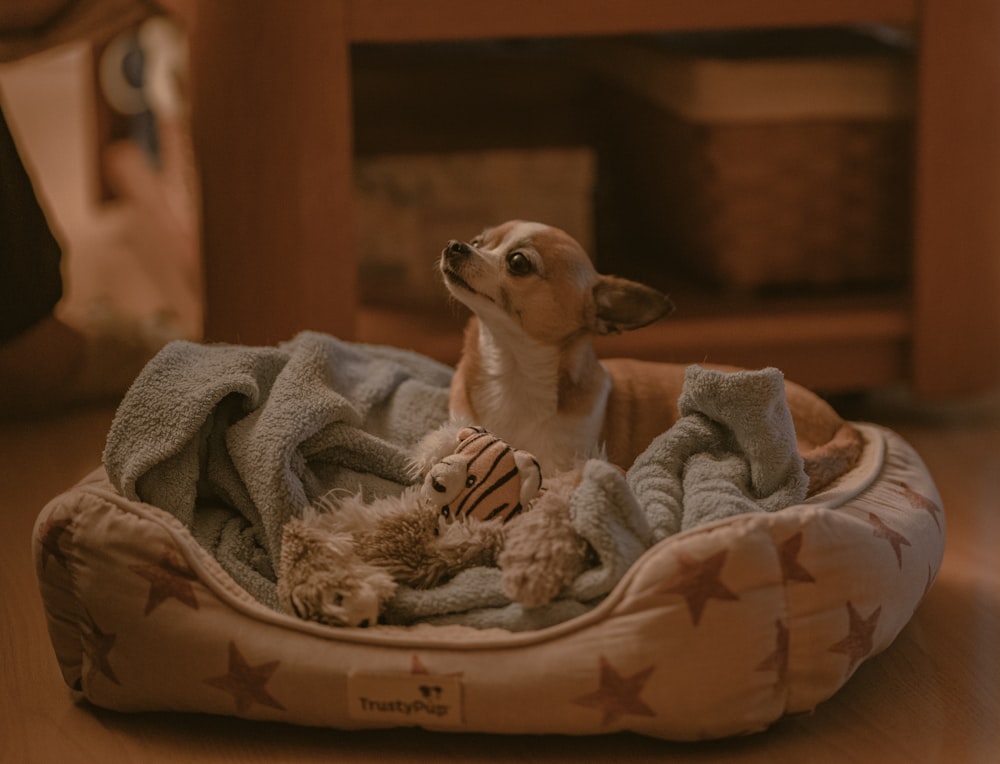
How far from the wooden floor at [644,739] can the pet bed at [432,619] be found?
0.03 metres

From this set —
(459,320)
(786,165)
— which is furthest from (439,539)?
(786,165)

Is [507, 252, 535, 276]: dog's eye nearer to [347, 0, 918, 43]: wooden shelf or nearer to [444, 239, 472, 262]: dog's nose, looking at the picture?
[444, 239, 472, 262]: dog's nose

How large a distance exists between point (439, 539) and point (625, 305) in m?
0.35

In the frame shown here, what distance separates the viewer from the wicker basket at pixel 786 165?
1982 millimetres

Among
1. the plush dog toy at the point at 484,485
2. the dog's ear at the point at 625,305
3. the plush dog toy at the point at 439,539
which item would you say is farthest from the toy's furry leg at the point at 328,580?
the dog's ear at the point at 625,305

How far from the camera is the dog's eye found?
4.69 feet

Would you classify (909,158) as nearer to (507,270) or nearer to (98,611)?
(507,270)

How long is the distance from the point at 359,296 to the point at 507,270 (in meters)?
0.69

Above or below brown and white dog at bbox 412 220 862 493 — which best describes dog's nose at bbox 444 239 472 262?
above

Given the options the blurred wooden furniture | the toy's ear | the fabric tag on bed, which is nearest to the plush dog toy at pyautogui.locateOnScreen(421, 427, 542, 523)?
the toy's ear

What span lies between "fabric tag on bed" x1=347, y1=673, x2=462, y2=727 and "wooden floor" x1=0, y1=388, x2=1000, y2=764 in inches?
1.8

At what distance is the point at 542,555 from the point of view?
1.16m

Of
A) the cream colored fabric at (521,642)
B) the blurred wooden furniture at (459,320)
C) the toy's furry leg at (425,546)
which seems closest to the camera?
the cream colored fabric at (521,642)

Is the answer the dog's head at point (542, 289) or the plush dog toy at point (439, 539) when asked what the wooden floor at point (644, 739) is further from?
the dog's head at point (542, 289)
